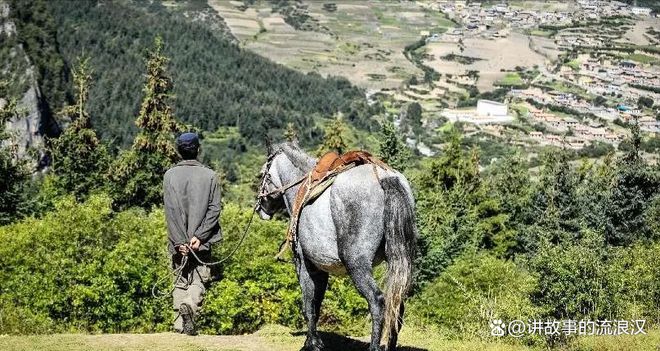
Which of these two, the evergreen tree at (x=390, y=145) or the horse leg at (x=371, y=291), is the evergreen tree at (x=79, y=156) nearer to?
the evergreen tree at (x=390, y=145)

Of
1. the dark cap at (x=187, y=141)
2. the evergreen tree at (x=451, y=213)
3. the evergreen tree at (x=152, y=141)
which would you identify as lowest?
the evergreen tree at (x=451, y=213)

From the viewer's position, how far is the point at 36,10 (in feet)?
423

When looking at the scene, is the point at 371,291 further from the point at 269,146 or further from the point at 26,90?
the point at 26,90

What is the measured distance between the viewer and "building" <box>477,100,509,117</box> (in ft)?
473

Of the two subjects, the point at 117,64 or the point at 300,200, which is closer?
the point at 300,200

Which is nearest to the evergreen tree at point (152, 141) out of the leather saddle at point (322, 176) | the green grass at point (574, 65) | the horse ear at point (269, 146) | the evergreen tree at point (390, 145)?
the evergreen tree at point (390, 145)

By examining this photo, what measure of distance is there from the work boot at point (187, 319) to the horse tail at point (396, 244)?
2.79 m

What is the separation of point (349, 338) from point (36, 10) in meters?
139

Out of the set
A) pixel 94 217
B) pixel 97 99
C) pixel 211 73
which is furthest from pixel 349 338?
pixel 211 73

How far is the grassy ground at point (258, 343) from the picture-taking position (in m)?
8.44

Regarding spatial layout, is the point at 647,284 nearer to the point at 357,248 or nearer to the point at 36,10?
the point at 357,248

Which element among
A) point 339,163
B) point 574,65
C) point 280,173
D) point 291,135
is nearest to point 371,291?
point 339,163

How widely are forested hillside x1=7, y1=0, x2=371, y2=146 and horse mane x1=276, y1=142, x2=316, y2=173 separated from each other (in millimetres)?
107298

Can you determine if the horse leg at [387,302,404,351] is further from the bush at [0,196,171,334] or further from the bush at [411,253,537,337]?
the bush at [411,253,537,337]
